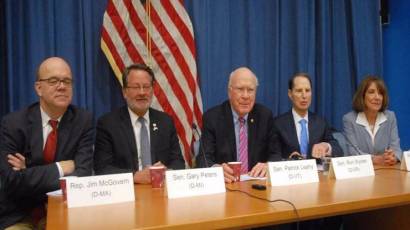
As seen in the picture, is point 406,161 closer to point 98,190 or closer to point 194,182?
point 194,182

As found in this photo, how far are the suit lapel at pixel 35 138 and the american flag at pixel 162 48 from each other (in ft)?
2.85

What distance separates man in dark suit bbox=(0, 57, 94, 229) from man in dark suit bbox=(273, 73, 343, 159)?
1451mm

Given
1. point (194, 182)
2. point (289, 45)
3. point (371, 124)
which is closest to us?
point (194, 182)

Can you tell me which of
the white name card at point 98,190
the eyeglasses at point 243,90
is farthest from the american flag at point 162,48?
the white name card at point 98,190

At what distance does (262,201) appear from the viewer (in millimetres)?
1632

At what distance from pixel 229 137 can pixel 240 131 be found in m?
0.09

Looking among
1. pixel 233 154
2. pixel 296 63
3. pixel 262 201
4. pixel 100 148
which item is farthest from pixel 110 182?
pixel 296 63

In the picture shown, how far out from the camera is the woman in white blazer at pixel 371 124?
10.5 feet

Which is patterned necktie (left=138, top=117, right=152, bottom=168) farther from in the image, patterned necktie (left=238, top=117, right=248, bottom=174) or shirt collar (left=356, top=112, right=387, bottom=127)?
shirt collar (left=356, top=112, right=387, bottom=127)

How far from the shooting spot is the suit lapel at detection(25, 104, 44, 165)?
2174 millimetres

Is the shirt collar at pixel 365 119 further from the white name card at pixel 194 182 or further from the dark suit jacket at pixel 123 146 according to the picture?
the white name card at pixel 194 182

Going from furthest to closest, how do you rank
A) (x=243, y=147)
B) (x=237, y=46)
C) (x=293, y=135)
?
(x=237, y=46), (x=293, y=135), (x=243, y=147)

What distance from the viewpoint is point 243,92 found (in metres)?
2.80

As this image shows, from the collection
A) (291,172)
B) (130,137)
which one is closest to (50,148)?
(130,137)
